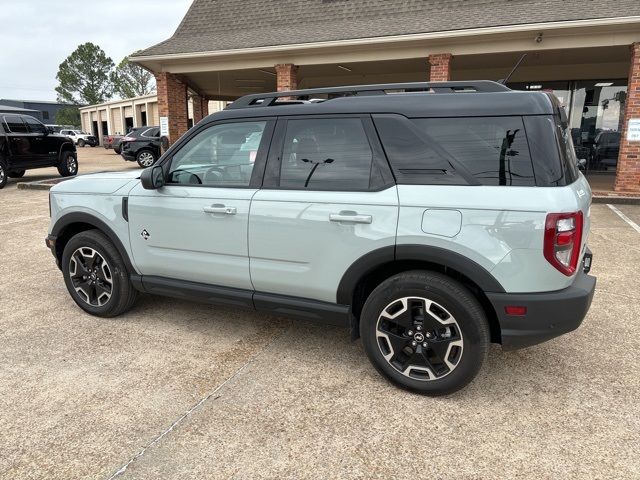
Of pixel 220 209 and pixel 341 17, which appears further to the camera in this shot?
pixel 341 17

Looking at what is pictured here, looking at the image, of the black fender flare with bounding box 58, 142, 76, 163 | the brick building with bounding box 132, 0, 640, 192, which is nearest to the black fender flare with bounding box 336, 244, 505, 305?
the brick building with bounding box 132, 0, 640, 192

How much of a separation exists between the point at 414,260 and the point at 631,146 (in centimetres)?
935

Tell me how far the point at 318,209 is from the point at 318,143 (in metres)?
0.46

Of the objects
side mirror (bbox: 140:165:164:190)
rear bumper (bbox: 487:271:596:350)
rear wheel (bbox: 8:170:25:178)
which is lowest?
rear wheel (bbox: 8:170:25:178)

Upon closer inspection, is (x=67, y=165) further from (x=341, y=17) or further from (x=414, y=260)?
(x=414, y=260)

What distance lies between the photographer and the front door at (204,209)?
3.32 meters

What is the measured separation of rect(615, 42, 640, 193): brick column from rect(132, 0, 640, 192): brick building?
2 centimetres

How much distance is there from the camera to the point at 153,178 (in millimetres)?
3504

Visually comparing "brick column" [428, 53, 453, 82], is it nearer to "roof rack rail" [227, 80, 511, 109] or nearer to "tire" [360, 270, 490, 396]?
"roof rack rail" [227, 80, 511, 109]

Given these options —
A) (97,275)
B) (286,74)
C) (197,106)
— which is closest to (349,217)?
(97,275)

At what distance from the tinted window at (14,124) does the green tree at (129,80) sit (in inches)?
2787

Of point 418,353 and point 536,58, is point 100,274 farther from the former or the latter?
point 536,58

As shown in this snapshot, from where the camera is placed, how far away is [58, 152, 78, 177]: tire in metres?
14.8

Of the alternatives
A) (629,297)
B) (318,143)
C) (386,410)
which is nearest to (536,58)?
(629,297)
